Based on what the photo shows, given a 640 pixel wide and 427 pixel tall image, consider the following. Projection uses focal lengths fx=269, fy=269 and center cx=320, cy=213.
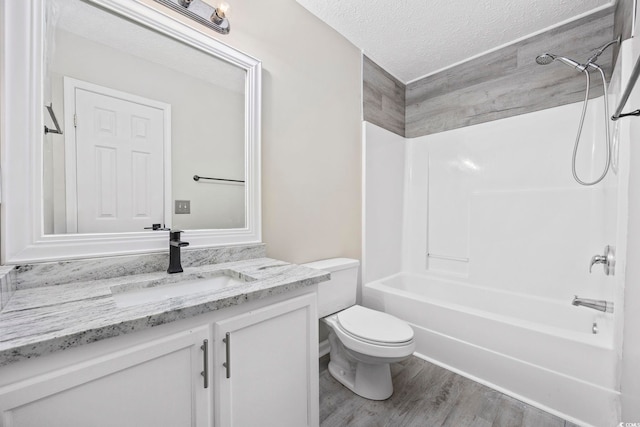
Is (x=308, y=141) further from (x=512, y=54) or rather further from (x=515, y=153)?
(x=512, y=54)

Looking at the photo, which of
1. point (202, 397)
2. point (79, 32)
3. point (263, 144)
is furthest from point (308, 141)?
point (202, 397)

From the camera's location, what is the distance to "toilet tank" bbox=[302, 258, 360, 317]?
174cm

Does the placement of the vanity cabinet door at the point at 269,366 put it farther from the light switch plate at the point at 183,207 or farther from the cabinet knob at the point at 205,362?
the light switch plate at the point at 183,207

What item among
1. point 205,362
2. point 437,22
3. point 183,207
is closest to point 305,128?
point 183,207

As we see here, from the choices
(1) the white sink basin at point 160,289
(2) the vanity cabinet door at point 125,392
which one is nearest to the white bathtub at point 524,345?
(1) the white sink basin at point 160,289

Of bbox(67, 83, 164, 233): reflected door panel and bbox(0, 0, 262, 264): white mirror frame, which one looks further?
bbox(67, 83, 164, 233): reflected door panel

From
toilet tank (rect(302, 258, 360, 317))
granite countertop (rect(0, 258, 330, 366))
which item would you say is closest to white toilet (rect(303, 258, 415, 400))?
toilet tank (rect(302, 258, 360, 317))

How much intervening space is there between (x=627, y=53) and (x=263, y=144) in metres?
1.87

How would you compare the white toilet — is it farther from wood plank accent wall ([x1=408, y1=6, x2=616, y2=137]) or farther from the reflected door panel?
wood plank accent wall ([x1=408, y1=6, x2=616, y2=137])

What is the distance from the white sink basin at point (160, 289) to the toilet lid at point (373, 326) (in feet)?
2.44

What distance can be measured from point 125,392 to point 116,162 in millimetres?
871

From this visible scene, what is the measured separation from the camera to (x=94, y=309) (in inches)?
29.5

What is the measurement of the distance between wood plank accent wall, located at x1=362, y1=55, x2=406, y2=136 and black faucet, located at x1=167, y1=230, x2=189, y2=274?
1.76 metres

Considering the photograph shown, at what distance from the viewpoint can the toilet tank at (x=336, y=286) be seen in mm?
1743
